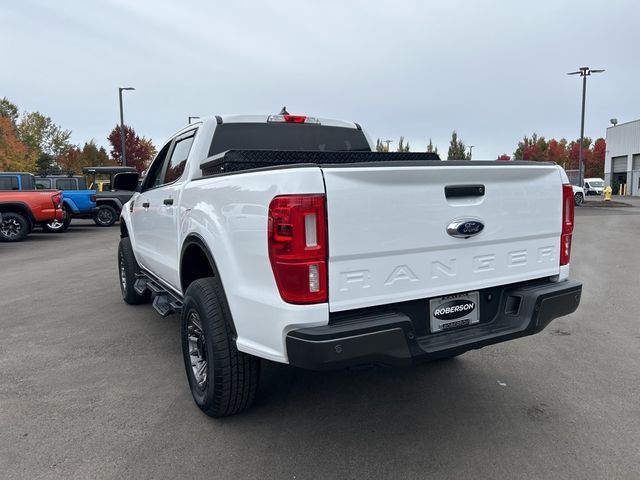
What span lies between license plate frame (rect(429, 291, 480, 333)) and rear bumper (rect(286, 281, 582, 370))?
4 cm

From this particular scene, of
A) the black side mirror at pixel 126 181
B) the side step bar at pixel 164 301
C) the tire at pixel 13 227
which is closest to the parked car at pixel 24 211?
the tire at pixel 13 227

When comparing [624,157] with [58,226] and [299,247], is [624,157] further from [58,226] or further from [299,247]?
[299,247]

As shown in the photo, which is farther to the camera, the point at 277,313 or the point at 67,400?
the point at 67,400

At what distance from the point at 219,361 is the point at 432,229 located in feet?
4.73

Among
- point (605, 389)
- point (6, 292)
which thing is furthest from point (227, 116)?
point (6, 292)

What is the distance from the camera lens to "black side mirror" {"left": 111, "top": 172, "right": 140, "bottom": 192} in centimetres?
546

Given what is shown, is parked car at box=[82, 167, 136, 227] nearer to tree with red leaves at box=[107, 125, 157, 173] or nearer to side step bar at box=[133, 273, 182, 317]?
side step bar at box=[133, 273, 182, 317]

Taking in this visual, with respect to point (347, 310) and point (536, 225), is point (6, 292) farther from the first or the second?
point (536, 225)

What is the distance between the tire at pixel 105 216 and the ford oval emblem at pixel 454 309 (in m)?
18.6

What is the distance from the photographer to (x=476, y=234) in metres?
2.85

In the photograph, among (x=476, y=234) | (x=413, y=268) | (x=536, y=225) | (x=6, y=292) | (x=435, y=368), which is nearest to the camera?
(x=413, y=268)

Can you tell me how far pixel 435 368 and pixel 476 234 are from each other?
169 centimetres

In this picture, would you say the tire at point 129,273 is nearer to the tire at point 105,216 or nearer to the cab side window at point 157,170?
the cab side window at point 157,170

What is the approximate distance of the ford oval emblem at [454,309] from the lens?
9.24 ft
